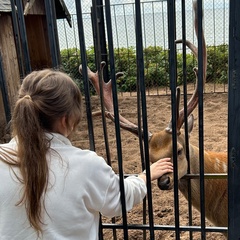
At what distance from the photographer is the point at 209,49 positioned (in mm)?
10383

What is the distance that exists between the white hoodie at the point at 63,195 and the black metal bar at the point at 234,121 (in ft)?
1.87

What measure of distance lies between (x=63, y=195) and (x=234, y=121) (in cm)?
81

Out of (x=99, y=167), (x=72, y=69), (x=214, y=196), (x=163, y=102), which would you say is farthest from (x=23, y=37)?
(x=72, y=69)

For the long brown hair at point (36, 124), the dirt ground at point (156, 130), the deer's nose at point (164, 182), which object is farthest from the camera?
the dirt ground at point (156, 130)

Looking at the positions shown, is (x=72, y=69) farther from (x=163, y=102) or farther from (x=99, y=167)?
(x=99, y=167)

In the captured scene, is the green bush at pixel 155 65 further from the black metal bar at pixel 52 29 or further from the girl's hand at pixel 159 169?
the black metal bar at pixel 52 29

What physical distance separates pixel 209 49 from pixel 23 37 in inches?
369

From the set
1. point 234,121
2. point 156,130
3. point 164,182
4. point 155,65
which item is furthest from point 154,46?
point 234,121

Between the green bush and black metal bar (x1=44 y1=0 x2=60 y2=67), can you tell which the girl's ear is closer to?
black metal bar (x1=44 y1=0 x2=60 y2=67)

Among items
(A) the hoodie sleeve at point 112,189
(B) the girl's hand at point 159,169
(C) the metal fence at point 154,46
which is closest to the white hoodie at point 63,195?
(A) the hoodie sleeve at point 112,189

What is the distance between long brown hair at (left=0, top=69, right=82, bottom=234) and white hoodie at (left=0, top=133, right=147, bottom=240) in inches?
1.3

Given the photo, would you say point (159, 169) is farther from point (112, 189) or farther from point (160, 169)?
point (112, 189)

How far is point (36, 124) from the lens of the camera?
1.40 meters

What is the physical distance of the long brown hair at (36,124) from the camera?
53.6 inches
